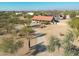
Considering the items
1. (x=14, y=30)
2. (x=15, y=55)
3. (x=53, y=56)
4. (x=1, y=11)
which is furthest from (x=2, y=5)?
(x=53, y=56)

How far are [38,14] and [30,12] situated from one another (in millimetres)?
69

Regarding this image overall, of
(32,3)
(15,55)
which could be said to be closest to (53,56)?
(15,55)

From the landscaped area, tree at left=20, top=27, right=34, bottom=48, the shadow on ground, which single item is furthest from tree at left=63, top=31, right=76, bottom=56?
tree at left=20, top=27, right=34, bottom=48

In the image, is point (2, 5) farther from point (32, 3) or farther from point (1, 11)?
point (32, 3)

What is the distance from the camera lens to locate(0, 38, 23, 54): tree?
2240 mm

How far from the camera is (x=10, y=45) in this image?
225 centimetres

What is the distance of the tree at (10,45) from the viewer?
2.24 metres

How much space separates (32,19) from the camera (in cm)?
226

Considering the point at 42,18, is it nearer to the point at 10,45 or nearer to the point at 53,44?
the point at 53,44

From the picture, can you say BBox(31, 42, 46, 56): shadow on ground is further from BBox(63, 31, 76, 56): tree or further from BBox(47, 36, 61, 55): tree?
BBox(63, 31, 76, 56): tree

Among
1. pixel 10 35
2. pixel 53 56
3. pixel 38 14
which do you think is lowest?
pixel 53 56

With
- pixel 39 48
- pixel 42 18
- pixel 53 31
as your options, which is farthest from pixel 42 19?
pixel 39 48

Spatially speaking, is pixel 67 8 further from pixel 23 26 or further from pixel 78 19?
pixel 23 26

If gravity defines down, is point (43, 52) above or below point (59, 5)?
below
